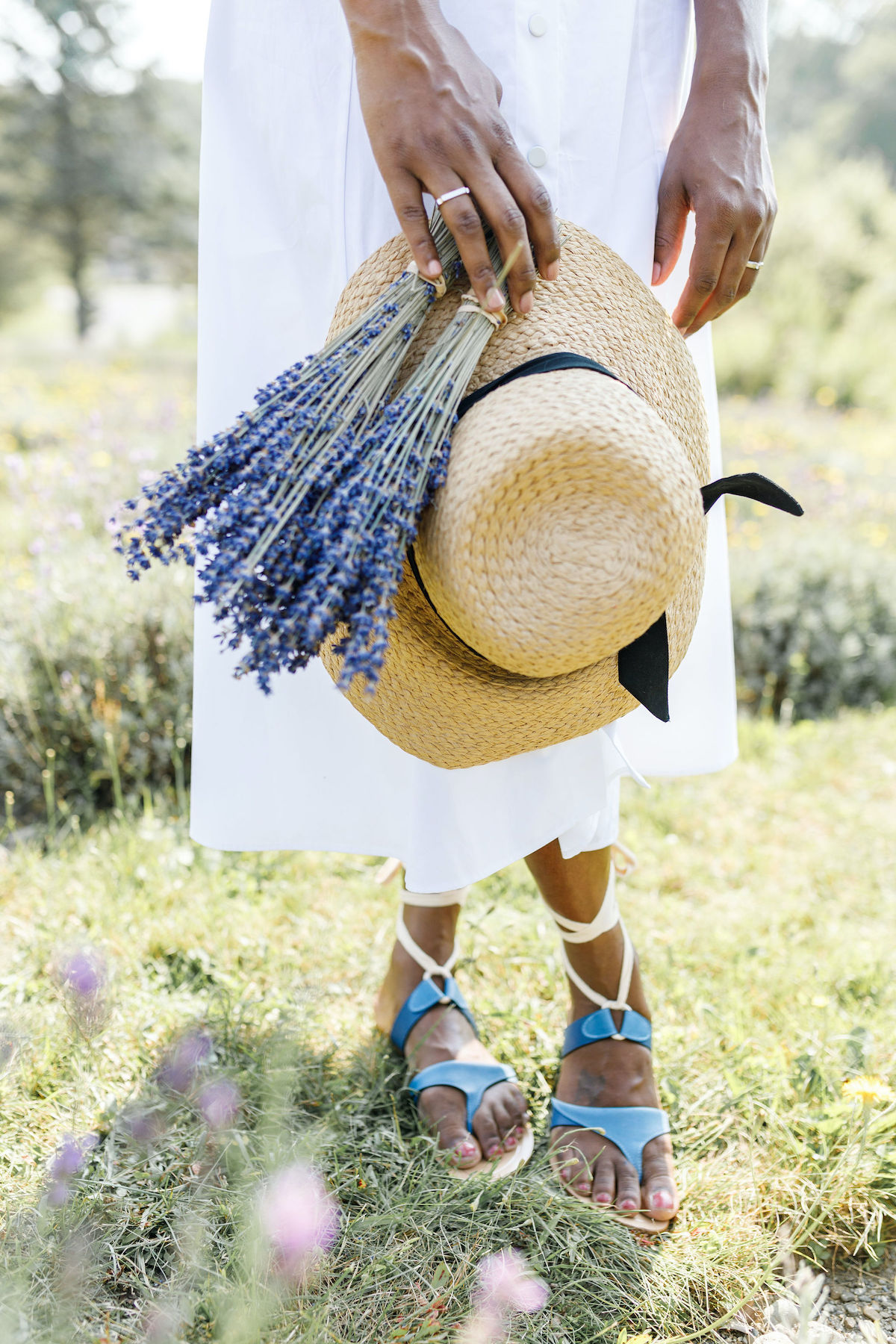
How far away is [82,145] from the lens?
18578 millimetres

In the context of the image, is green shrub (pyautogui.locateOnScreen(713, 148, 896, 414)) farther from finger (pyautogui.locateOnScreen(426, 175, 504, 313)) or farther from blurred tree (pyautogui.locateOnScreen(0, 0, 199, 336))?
blurred tree (pyautogui.locateOnScreen(0, 0, 199, 336))

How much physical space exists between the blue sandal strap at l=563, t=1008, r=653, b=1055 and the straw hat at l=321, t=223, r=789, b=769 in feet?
2.60

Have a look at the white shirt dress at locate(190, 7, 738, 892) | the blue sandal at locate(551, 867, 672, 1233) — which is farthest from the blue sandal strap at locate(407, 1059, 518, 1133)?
the white shirt dress at locate(190, 7, 738, 892)

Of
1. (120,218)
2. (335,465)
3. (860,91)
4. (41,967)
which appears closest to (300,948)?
(41,967)

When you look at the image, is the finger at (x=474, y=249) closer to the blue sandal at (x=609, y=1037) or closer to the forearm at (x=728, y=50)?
the forearm at (x=728, y=50)

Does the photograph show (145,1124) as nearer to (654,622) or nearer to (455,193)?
(654,622)

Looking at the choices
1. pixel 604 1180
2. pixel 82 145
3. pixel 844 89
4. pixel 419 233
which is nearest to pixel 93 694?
pixel 604 1180

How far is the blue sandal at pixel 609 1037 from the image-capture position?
5.24 feet

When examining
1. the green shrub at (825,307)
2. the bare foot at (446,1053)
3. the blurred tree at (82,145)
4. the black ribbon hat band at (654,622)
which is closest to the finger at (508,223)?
the black ribbon hat band at (654,622)

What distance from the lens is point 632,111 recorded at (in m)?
1.42

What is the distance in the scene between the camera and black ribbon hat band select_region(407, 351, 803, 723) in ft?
3.32

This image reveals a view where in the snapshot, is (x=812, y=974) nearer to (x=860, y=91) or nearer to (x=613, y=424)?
(x=613, y=424)

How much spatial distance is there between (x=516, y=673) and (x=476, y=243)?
0.49 m

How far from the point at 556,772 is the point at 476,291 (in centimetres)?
72
